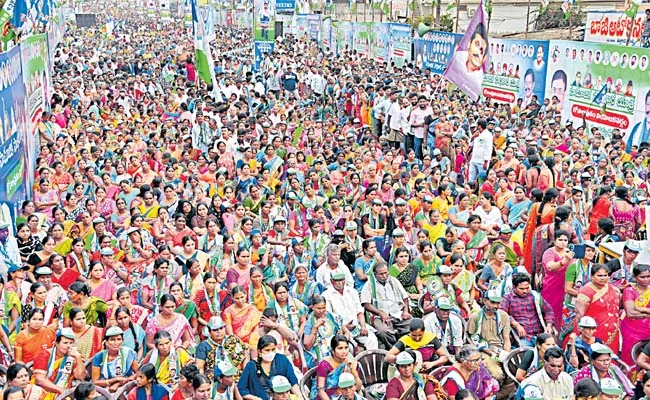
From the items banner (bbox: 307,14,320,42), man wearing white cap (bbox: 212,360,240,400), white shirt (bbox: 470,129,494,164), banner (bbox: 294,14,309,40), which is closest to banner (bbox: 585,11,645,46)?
white shirt (bbox: 470,129,494,164)

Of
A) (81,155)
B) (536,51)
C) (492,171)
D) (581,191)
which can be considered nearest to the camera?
(581,191)

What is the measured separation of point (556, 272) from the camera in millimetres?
6766

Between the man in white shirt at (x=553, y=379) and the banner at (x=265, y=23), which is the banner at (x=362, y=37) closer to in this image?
the banner at (x=265, y=23)

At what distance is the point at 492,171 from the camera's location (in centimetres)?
967

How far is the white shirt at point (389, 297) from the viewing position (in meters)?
6.75

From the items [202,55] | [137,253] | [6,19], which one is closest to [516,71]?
[202,55]

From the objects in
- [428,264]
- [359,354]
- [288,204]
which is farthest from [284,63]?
[359,354]

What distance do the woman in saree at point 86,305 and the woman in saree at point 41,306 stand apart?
78 millimetres

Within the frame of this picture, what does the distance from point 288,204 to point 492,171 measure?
8.39 ft

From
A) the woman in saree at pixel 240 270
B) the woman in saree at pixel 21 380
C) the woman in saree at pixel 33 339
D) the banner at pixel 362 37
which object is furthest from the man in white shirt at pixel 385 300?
the banner at pixel 362 37

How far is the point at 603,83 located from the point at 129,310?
11050mm

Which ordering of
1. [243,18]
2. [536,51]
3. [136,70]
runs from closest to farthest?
1. [536,51]
2. [136,70]
3. [243,18]

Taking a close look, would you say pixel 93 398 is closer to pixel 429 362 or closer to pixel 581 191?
pixel 429 362

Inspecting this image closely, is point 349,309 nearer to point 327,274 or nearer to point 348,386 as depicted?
point 327,274
